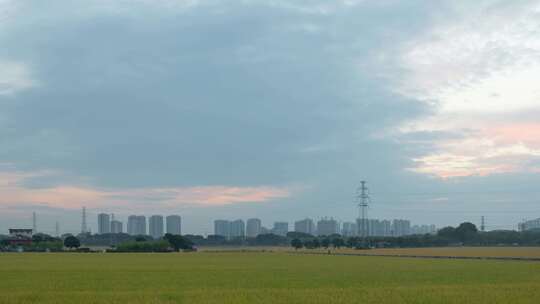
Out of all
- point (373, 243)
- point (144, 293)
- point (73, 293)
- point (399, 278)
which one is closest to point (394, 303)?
point (144, 293)

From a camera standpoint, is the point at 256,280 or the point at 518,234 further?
the point at 518,234

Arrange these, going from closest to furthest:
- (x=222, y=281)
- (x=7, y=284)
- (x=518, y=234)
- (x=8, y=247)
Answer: (x=7, y=284)
(x=222, y=281)
(x=8, y=247)
(x=518, y=234)

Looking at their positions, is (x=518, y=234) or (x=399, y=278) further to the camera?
(x=518, y=234)

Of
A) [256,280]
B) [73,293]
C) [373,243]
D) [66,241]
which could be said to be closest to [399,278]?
[256,280]

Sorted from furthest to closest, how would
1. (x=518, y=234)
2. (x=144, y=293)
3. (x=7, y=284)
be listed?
(x=518, y=234) → (x=7, y=284) → (x=144, y=293)

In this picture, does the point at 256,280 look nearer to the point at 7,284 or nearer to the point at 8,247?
the point at 7,284

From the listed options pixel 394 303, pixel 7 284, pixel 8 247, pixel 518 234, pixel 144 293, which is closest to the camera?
pixel 394 303


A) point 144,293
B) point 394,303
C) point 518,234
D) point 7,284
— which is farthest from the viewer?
point 518,234

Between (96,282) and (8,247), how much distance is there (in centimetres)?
15367

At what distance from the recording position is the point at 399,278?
4722 centimetres

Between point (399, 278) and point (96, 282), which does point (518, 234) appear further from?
point (96, 282)

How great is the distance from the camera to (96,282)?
43.2 m

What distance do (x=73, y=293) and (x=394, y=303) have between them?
15.9m

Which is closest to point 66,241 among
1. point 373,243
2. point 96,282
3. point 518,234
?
point 373,243
